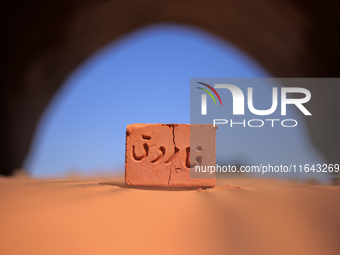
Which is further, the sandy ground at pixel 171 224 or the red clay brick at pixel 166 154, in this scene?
the red clay brick at pixel 166 154

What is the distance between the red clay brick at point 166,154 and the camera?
3771mm

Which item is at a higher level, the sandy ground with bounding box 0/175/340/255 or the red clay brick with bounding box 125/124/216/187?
the red clay brick with bounding box 125/124/216/187

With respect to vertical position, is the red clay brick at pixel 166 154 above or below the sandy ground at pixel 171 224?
above

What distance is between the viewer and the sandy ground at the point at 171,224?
1959 mm

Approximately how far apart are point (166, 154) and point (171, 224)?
5.50ft

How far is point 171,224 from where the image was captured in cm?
217

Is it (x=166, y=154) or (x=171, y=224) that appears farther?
(x=166, y=154)

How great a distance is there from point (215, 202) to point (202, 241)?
63 centimetres

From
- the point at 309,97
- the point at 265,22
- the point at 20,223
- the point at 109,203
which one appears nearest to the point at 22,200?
the point at 20,223

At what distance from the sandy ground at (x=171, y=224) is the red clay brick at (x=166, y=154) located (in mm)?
977

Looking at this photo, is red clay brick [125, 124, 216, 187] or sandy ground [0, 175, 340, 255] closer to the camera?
sandy ground [0, 175, 340, 255]

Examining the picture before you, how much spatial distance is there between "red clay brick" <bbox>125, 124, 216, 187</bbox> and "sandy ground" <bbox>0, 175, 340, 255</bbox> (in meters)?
0.98

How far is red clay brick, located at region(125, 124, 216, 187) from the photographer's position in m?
3.77

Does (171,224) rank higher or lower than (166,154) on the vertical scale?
lower
